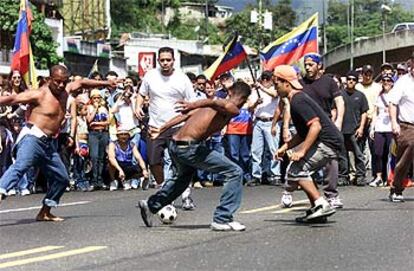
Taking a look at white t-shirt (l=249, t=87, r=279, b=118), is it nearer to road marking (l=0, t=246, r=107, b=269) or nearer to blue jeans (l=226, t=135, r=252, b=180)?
blue jeans (l=226, t=135, r=252, b=180)

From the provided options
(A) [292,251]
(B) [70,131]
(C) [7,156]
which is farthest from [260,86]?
(A) [292,251]

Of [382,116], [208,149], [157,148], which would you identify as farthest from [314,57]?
[382,116]

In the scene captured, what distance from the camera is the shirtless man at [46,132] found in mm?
11445

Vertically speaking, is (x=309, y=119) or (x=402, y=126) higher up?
(x=309, y=119)

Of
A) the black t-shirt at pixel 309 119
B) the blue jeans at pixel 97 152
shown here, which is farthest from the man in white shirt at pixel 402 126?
the blue jeans at pixel 97 152

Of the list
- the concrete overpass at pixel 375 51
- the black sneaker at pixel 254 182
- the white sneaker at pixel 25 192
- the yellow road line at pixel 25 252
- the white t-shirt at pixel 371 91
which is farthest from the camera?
the concrete overpass at pixel 375 51

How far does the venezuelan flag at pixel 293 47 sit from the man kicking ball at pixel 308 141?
9.64 meters

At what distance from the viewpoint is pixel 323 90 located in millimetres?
13328

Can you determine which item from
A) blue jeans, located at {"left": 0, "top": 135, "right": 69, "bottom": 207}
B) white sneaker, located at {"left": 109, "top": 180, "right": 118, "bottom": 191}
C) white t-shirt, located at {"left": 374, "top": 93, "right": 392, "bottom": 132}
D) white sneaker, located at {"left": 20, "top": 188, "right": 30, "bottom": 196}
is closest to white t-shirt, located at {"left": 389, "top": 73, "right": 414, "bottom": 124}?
white t-shirt, located at {"left": 374, "top": 93, "right": 392, "bottom": 132}

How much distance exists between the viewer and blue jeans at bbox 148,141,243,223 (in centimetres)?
1027

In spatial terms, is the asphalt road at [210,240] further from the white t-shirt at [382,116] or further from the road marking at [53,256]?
the white t-shirt at [382,116]

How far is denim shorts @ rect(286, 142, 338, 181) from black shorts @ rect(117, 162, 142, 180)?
7.14 m

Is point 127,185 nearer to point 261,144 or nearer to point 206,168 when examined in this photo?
point 261,144

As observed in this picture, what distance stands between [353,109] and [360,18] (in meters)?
126
